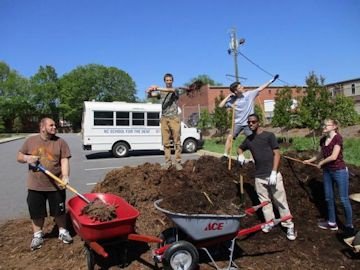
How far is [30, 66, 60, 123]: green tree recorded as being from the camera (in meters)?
73.7

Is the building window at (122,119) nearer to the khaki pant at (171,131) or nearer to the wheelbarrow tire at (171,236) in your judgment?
the khaki pant at (171,131)

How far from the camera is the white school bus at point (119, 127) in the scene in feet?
52.1

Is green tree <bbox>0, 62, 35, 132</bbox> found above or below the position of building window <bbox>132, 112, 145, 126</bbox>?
above

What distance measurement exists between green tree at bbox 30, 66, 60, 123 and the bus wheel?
2388 inches

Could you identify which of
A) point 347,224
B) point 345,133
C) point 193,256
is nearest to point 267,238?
point 347,224

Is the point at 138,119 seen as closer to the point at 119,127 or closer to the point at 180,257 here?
the point at 119,127

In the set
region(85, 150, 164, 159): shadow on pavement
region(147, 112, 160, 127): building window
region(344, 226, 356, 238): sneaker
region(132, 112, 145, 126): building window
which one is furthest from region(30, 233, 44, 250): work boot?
region(147, 112, 160, 127): building window

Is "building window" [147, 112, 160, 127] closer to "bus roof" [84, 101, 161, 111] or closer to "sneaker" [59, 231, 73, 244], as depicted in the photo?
"bus roof" [84, 101, 161, 111]

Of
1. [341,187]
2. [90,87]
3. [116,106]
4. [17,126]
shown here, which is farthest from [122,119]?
Answer: [90,87]

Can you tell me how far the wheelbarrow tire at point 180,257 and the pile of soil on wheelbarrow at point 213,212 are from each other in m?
0.37

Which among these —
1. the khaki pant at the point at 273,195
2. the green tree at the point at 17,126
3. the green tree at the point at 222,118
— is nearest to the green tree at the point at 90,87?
the green tree at the point at 17,126

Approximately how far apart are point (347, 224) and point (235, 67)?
1873 centimetres

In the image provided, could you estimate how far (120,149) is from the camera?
16484mm

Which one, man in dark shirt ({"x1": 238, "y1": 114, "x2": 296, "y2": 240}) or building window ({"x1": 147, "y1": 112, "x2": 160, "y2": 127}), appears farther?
building window ({"x1": 147, "y1": 112, "x2": 160, "y2": 127})
